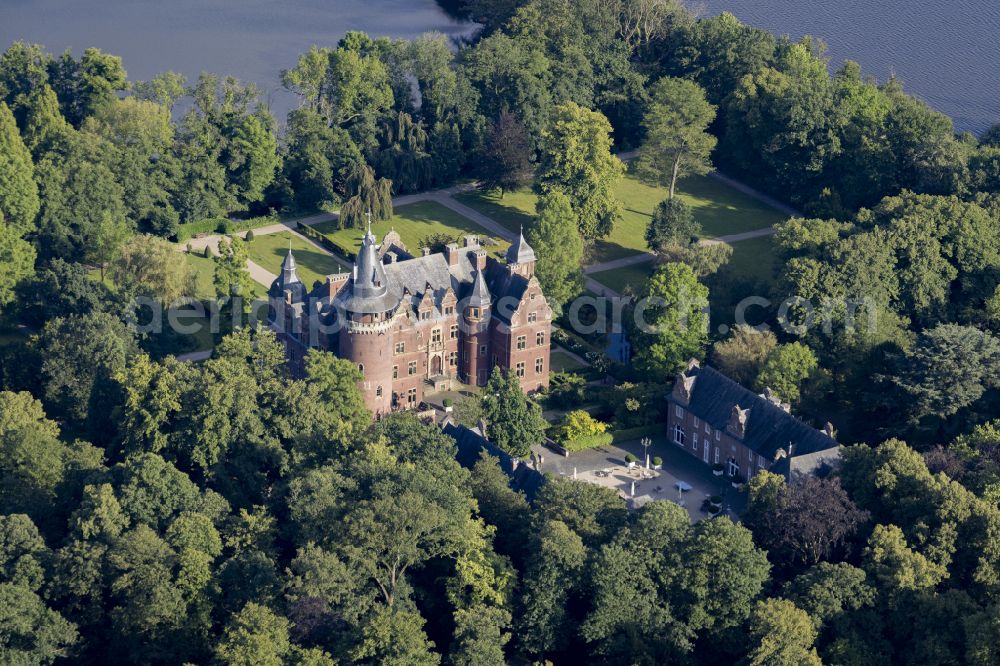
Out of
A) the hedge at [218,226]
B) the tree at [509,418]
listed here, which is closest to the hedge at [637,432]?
the tree at [509,418]

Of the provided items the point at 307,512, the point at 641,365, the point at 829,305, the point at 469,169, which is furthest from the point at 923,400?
the point at 469,169

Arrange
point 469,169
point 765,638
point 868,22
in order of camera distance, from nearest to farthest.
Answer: point 765,638
point 469,169
point 868,22

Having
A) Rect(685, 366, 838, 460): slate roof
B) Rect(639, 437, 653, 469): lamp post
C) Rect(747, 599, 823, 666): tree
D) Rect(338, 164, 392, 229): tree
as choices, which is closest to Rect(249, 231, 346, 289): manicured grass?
Rect(338, 164, 392, 229): tree

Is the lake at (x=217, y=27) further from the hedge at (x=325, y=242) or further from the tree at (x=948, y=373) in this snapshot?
the tree at (x=948, y=373)

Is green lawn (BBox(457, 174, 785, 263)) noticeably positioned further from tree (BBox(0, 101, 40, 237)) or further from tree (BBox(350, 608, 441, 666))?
tree (BBox(350, 608, 441, 666))

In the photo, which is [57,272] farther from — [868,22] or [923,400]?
[868,22]
